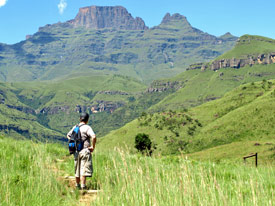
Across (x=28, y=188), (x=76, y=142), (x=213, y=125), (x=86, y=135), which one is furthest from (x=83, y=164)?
(x=213, y=125)

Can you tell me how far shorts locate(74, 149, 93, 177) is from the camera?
9209 millimetres

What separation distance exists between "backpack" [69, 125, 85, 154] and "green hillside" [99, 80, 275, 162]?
9133 cm

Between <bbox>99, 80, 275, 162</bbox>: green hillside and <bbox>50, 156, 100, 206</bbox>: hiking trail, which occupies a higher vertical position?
<bbox>99, 80, 275, 162</bbox>: green hillside

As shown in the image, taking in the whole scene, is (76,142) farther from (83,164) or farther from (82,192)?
(82,192)

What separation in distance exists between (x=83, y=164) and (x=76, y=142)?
30.7 inches

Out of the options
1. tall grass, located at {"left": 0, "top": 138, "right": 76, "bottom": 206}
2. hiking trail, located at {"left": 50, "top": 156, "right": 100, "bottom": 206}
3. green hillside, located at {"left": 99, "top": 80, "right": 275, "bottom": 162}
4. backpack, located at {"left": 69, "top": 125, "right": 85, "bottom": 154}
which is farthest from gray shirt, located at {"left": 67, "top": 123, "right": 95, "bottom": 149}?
green hillside, located at {"left": 99, "top": 80, "right": 275, "bottom": 162}

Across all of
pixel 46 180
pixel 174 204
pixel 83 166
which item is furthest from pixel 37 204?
pixel 83 166

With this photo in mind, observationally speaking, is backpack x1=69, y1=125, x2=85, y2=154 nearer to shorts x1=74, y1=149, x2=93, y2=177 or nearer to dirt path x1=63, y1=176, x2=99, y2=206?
shorts x1=74, y1=149, x2=93, y2=177

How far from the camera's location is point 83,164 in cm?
938

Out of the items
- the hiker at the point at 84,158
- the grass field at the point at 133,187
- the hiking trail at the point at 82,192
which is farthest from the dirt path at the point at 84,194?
the hiker at the point at 84,158

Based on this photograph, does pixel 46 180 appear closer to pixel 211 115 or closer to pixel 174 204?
pixel 174 204

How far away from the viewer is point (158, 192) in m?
5.83

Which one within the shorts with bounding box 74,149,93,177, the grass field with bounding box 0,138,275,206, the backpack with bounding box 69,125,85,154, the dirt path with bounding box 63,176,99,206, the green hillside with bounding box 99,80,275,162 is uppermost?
the green hillside with bounding box 99,80,275,162

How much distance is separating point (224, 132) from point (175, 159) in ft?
446
